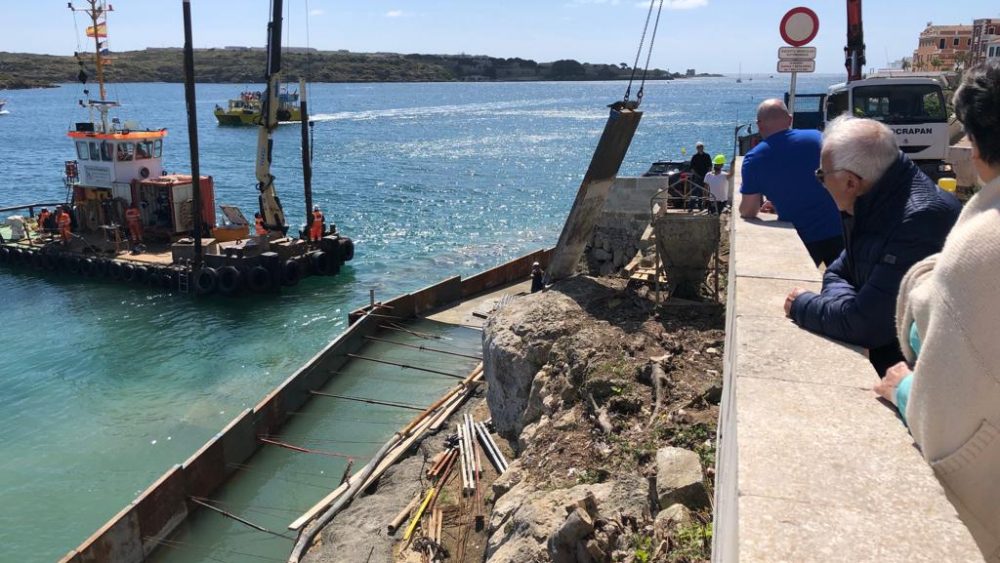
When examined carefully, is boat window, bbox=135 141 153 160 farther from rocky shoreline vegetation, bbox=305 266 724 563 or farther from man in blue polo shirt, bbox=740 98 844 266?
man in blue polo shirt, bbox=740 98 844 266

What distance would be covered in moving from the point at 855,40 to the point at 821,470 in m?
17.9

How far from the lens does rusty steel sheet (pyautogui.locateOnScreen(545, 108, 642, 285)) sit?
11297 mm

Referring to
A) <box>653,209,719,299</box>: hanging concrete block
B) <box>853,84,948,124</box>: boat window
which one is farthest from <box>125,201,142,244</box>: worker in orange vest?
<box>853,84,948,124</box>: boat window

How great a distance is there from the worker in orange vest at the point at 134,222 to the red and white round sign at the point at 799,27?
24004mm

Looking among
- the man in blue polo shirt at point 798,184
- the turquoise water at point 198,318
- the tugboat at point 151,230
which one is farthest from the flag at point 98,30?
the man in blue polo shirt at point 798,184

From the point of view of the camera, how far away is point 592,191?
1180 centimetres

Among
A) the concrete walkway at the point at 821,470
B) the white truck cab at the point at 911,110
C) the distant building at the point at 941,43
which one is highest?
the distant building at the point at 941,43

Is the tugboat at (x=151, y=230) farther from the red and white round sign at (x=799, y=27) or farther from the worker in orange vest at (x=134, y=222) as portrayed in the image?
Answer: the red and white round sign at (x=799, y=27)

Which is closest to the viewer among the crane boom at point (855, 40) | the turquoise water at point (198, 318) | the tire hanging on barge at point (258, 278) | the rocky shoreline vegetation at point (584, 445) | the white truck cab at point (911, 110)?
the rocky shoreline vegetation at point (584, 445)

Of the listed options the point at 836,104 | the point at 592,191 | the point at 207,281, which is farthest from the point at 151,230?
the point at 836,104

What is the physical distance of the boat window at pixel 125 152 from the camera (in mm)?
28297

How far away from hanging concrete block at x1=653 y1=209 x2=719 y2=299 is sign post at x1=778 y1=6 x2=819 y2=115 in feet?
9.49

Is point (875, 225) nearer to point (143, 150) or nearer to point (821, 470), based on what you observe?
point (821, 470)

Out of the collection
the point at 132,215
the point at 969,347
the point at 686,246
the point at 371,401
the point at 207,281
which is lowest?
the point at 371,401
